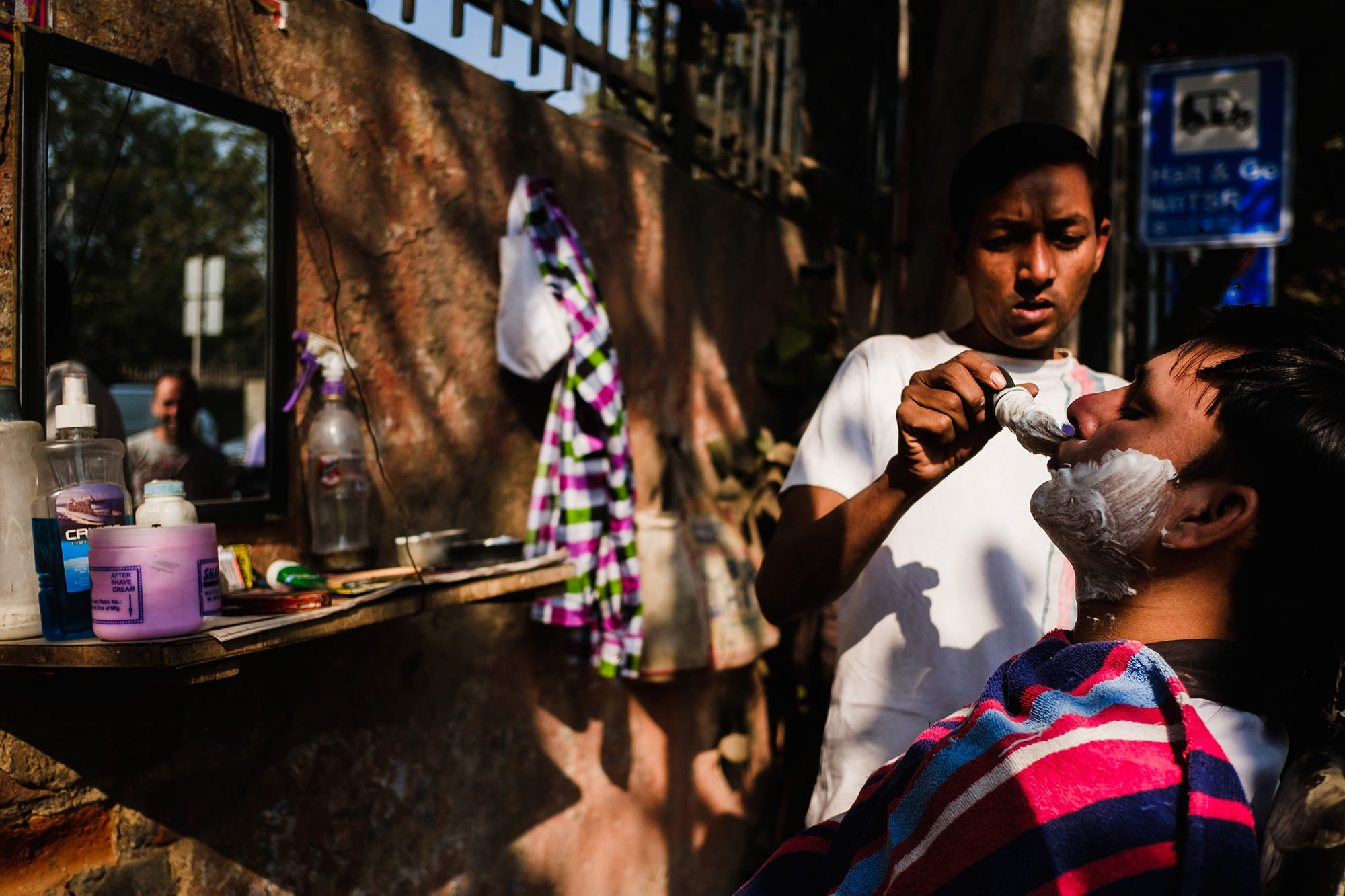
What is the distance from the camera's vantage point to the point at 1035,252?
168 centimetres

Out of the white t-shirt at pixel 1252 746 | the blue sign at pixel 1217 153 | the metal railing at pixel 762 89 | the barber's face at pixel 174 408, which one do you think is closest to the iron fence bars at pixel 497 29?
the metal railing at pixel 762 89

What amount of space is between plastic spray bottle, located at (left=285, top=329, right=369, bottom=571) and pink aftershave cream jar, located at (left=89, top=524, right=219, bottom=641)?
650 millimetres

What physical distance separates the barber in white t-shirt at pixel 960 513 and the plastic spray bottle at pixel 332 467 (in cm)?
89

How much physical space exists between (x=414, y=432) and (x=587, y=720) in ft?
3.69

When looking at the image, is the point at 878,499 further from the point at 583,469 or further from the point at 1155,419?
the point at 583,469

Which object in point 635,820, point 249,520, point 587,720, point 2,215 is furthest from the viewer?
point 635,820

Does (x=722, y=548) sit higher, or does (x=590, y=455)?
(x=590, y=455)

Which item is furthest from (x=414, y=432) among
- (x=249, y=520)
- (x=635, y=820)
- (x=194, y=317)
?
(x=635, y=820)

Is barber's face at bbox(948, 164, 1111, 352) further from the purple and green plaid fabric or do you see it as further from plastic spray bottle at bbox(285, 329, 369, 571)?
plastic spray bottle at bbox(285, 329, 369, 571)

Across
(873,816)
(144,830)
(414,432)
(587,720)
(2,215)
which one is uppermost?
(2,215)

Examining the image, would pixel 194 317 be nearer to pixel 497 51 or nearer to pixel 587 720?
pixel 497 51

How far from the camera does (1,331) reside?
4.78 feet

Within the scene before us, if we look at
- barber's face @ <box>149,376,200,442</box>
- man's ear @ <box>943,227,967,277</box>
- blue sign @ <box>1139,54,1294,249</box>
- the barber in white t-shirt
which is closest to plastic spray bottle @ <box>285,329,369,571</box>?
barber's face @ <box>149,376,200,442</box>

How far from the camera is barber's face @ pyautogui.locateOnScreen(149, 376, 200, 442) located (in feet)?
6.22
